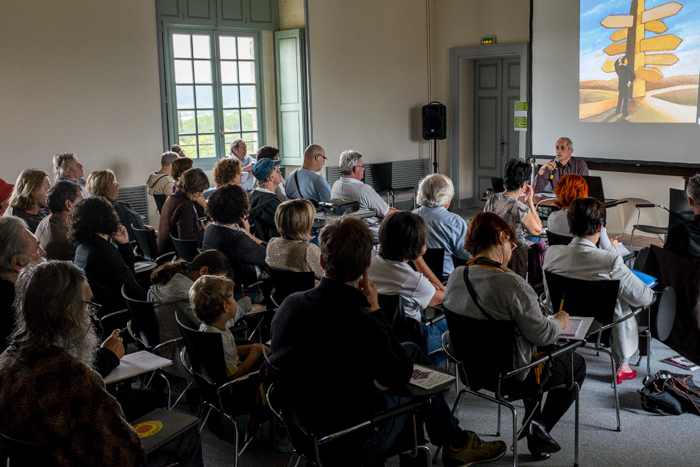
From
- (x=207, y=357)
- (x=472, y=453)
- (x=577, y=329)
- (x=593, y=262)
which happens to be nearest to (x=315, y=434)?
(x=207, y=357)

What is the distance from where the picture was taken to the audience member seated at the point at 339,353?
221 cm

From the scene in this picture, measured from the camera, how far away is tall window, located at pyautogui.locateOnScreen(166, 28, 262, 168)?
8906mm

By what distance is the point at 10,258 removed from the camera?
2902mm

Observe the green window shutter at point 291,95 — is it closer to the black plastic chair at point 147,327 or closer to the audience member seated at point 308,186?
the audience member seated at point 308,186

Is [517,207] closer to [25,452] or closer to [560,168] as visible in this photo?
[560,168]

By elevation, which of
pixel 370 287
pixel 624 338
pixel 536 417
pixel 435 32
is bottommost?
pixel 536 417

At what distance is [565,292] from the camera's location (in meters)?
3.48

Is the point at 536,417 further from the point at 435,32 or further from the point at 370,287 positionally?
the point at 435,32

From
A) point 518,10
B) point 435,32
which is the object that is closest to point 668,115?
point 518,10

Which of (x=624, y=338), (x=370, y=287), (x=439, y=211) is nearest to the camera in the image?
(x=370, y=287)

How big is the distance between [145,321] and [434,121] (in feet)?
26.6

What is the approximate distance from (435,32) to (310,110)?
2824 millimetres

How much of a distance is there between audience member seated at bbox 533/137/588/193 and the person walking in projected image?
1.18 meters

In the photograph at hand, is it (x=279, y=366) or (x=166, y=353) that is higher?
(x=279, y=366)
